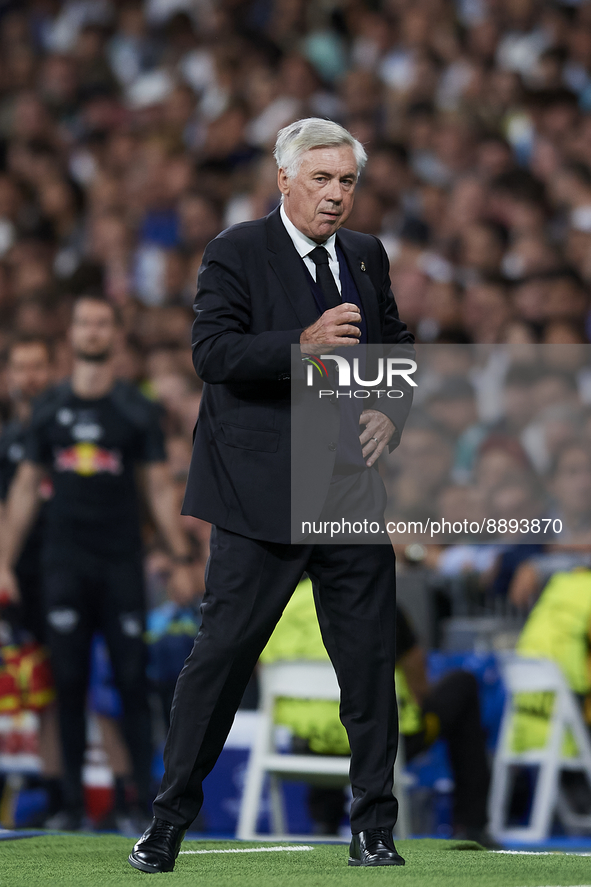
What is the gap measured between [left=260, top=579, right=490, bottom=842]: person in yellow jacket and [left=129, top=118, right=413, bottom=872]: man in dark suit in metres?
1.59

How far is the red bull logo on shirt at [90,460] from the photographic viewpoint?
5.56 m

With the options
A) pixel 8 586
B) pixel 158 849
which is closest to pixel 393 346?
pixel 158 849

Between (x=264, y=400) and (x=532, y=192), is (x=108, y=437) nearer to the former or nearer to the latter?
(x=264, y=400)

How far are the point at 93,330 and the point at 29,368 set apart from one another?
0.95m

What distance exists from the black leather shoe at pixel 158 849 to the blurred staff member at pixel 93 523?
2285mm

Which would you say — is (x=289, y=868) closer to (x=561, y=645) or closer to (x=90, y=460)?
(x=561, y=645)

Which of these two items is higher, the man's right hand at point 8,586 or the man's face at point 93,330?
the man's face at point 93,330

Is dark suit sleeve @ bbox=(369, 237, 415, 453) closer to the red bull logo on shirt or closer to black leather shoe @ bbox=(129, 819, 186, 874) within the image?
black leather shoe @ bbox=(129, 819, 186, 874)

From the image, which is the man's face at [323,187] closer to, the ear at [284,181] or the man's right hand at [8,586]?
the ear at [284,181]

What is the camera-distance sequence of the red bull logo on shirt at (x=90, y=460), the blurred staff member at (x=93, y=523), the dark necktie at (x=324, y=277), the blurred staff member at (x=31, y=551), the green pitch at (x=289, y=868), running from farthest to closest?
the blurred staff member at (x=31, y=551) → the red bull logo on shirt at (x=90, y=460) → the blurred staff member at (x=93, y=523) → the dark necktie at (x=324, y=277) → the green pitch at (x=289, y=868)

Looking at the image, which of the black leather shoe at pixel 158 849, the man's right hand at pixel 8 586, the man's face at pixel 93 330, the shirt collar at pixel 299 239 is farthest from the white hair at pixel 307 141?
the man's right hand at pixel 8 586

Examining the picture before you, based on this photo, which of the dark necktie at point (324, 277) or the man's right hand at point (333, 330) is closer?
the man's right hand at point (333, 330)

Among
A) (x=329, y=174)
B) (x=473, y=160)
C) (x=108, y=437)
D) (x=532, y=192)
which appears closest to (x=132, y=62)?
(x=473, y=160)

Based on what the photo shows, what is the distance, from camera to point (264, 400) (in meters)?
3.11
